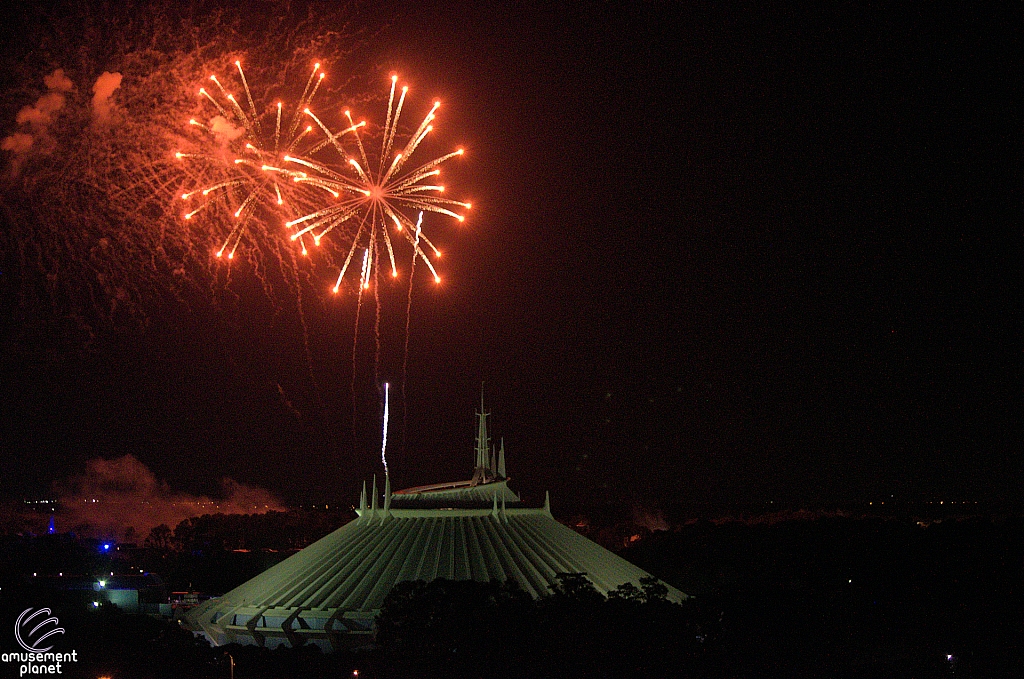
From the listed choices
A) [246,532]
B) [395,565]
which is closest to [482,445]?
[395,565]

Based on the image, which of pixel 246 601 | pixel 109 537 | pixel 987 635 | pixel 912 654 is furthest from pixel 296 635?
pixel 109 537

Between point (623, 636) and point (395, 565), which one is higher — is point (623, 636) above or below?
below

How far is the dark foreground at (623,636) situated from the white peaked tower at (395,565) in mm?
2223

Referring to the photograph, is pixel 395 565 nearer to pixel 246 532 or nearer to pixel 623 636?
pixel 623 636

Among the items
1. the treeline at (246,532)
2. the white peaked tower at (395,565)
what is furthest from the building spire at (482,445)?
the treeline at (246,532)

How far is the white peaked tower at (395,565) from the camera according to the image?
39781 millimetres

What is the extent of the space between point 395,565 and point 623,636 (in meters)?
11.2

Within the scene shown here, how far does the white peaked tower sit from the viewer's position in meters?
39.8

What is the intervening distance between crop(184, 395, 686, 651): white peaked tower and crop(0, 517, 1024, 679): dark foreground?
7.29 feet

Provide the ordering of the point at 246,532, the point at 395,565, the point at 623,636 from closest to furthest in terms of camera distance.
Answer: the point at 623,636 → the point at 395,565 → the point at 246,532

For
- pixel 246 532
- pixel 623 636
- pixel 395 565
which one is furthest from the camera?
pixel 246 532

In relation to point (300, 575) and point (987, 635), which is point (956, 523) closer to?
point (987, 635)

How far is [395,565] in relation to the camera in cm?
4291

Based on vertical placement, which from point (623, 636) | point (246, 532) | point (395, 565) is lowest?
point (623, 636)
